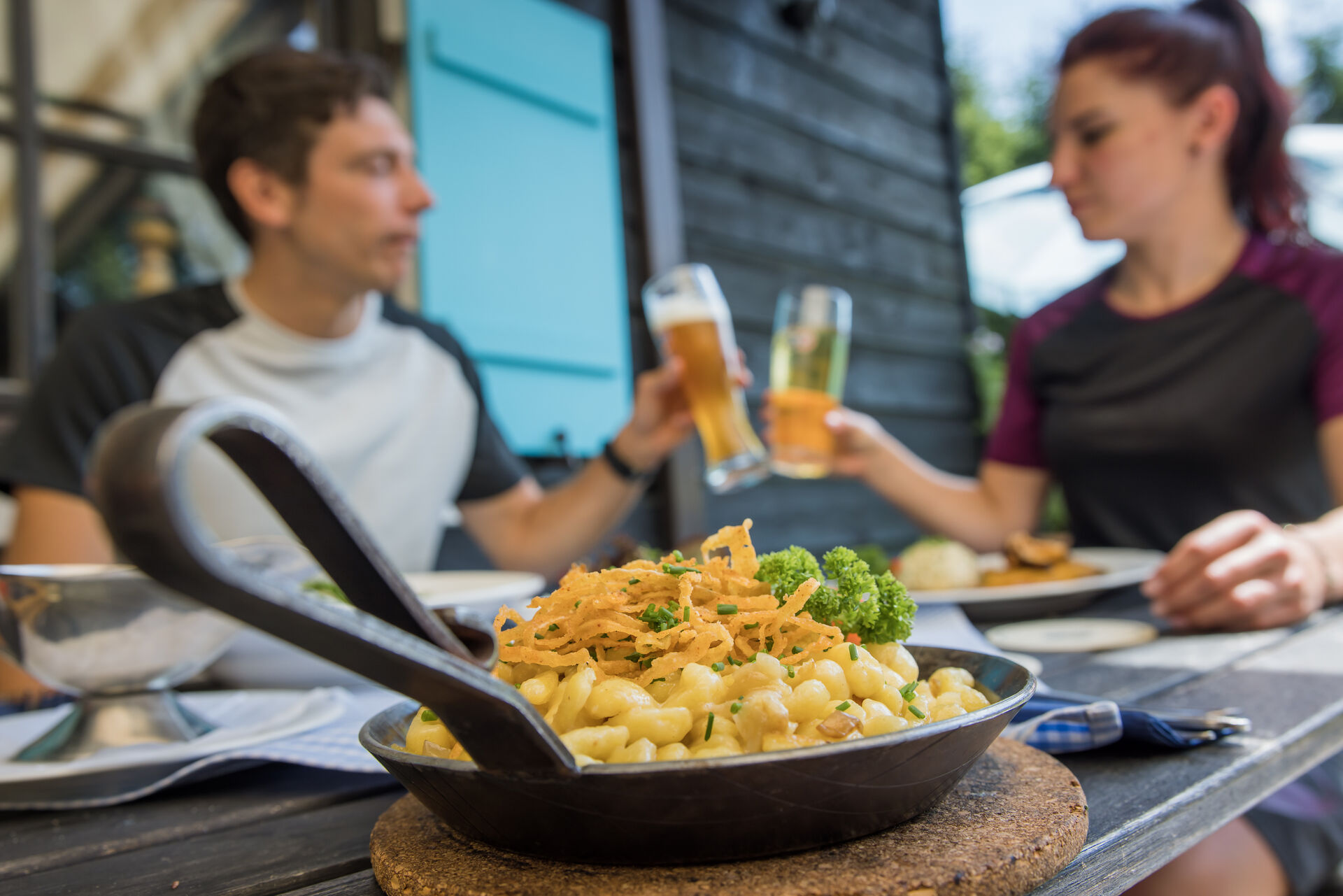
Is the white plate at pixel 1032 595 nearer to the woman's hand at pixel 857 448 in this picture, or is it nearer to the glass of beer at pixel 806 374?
the glass of beer at pixel 806 374

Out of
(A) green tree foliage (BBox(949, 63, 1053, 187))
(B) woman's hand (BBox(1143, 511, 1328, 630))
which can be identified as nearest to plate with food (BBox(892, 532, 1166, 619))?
(B) woman's hand (BBox(1143, 511, 1328, 630))

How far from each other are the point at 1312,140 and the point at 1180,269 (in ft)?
12.3

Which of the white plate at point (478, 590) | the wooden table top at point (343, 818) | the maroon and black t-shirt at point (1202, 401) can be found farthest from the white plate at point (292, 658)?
the maroon and black t-shirt at point (1202, 401)

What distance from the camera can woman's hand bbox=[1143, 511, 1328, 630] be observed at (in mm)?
1064

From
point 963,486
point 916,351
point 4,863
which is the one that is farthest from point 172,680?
point 916,351

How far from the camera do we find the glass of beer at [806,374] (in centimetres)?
171

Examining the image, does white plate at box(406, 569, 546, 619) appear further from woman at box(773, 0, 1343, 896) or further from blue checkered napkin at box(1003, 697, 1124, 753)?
woman at box(773, 0, 1343, 896)

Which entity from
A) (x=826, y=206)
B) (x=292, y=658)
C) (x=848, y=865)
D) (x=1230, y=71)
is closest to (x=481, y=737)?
(x=848, y=865)

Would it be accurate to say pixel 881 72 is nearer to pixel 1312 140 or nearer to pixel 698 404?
pixel 1312 140

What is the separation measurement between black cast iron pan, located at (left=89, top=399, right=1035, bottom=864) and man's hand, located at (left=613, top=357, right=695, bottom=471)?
1.34 metres

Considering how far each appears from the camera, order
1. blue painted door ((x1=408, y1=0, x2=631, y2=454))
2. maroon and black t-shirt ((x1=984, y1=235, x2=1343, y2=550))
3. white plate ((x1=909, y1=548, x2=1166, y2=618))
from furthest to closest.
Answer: blue painted door ((x1=408, y1=0, x2=631, y2=454)) → maroon and black t-shirt ((x1=984, y1=235, x2=1343, y2=550)) → white plate ((x1=909, y1=548, x2=1166, y2=618))

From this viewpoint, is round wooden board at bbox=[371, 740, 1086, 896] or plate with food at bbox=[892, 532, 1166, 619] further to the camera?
plate with food at bbox=[892, 532, 1166, 619]

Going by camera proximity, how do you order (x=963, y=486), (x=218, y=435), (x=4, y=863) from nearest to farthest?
(x=218, y=435), (x=4, y=863), (x=963, y=486)

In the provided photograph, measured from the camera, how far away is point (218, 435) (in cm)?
32
